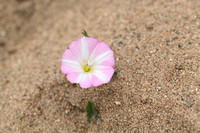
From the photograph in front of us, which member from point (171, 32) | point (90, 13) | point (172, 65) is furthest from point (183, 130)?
point (90, 13)

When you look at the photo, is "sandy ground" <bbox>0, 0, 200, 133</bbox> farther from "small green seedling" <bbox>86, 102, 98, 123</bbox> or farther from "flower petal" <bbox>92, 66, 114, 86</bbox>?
"flower petal" <bbox>92, 66, 114, 86</bbox>

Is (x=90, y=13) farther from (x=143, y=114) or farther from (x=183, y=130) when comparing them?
(x=183, y=130)

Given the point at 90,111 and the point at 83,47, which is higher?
the point at 83,47

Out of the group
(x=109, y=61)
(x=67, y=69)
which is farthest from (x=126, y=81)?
(x=67, y=69)

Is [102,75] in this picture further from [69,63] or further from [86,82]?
[69,63]

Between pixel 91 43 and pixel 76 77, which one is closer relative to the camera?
pixel 76 77

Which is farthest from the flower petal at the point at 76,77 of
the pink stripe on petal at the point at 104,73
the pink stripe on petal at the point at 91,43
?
the pink stripe on petal at the point at 91,43
